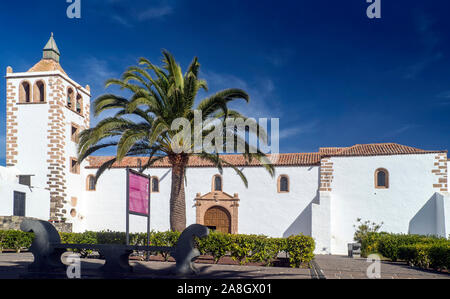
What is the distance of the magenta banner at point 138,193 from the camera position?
12242 millimetres

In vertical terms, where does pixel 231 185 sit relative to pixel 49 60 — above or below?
below

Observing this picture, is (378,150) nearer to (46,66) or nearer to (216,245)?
(216,245)

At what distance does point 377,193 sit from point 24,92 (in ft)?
71.2

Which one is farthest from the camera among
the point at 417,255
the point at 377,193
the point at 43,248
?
the point at 377,193

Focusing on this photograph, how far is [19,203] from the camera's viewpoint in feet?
77.1

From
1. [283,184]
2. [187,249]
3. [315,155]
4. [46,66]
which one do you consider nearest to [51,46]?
[46,66]

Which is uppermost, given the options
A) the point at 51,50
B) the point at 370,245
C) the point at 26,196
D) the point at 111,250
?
the point at 51,50

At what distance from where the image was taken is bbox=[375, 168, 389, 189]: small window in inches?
997

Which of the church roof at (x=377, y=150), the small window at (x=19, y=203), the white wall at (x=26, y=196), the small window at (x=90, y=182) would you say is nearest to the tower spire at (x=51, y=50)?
the white wall at (x=26, y=196)

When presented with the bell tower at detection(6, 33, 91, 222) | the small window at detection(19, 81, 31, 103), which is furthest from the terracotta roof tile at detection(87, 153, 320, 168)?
the small window at detection(19, 81, 31, 103)

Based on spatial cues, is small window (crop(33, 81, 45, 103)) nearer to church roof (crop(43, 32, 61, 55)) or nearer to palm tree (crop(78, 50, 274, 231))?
church roof (crop(43, 32, 61, 55))

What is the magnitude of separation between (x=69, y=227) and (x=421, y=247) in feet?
65.6

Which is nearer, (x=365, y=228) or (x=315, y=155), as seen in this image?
(x=365, y=228)

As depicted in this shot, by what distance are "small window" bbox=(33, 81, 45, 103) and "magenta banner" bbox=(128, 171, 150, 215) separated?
16.7m
